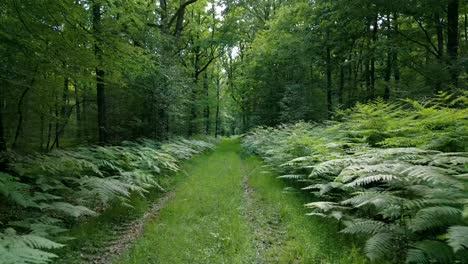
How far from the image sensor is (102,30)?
8680mm

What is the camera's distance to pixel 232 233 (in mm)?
5180

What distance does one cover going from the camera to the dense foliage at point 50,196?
124 inches

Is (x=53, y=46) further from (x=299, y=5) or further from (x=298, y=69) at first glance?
(x=298, y=69)

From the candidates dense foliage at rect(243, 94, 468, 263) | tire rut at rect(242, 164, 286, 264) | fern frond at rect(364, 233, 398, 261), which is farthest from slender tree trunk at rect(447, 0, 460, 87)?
fern frond at rect(364, 233, 398, 261)

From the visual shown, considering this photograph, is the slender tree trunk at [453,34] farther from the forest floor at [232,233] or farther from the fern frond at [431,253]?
the fern frond at [431,253]

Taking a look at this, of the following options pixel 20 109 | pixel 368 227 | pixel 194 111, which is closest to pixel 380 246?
pixel 368 227

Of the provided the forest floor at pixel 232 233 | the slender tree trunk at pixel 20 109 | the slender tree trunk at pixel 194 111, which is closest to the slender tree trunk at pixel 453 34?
the forest floor at pixel 232 233

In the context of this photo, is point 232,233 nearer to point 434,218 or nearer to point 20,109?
point 434,218

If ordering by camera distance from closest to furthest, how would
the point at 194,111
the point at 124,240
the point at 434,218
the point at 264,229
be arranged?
the point at 434,218, the point at 124,240, the point at 264,229, the point at 194,111

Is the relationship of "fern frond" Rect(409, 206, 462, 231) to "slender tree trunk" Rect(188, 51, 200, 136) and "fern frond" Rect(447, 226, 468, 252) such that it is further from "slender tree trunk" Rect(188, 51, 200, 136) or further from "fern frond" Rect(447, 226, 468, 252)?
"slender tree trunk" Rect(188, 51, 200, 136)

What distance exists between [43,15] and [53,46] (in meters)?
0.91

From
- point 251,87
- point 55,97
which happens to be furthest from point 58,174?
point 251,87

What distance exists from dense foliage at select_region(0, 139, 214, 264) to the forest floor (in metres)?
0.86

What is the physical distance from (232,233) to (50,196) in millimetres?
3098
